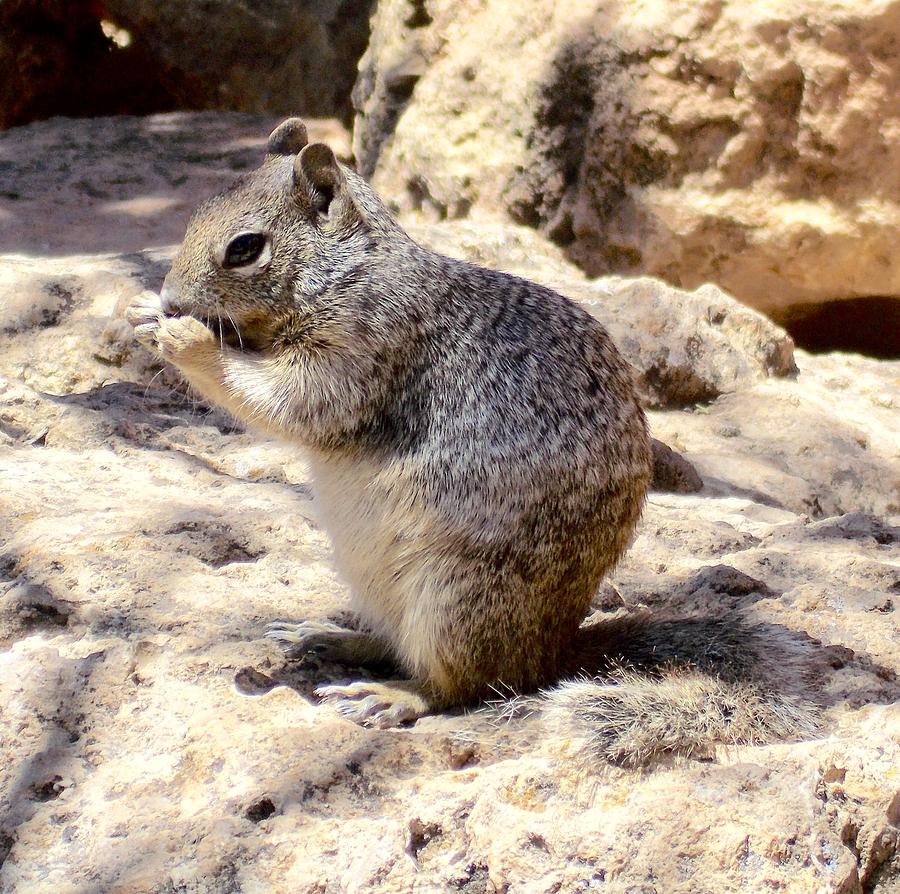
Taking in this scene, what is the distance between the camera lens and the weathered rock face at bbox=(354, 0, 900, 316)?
6.82 meters

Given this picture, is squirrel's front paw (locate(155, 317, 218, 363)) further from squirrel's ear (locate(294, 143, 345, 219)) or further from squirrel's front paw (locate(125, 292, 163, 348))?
squirrel's ear (locate(294, 143, 345, 219))

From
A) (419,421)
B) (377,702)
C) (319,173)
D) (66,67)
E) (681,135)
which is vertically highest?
(681,135)

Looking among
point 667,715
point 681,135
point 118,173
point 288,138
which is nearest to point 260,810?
point 667,715

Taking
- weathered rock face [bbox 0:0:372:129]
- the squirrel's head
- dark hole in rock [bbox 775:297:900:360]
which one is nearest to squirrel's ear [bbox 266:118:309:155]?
the squirrel's head

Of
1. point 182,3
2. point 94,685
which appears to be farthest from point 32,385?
point 182,3

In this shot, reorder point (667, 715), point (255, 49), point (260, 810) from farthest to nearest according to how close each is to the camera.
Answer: point (255, 49) < point (667, 715) < point (260, 810)

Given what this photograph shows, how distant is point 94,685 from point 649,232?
5367mm

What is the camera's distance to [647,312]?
6164mm

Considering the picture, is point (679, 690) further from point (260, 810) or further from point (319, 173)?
point (319, 173)

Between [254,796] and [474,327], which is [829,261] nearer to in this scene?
[474,327]

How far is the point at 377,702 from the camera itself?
124 inches

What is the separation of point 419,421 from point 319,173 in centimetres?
83

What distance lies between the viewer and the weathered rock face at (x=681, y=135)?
22.4 feet

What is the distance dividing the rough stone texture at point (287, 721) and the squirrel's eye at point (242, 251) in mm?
905
